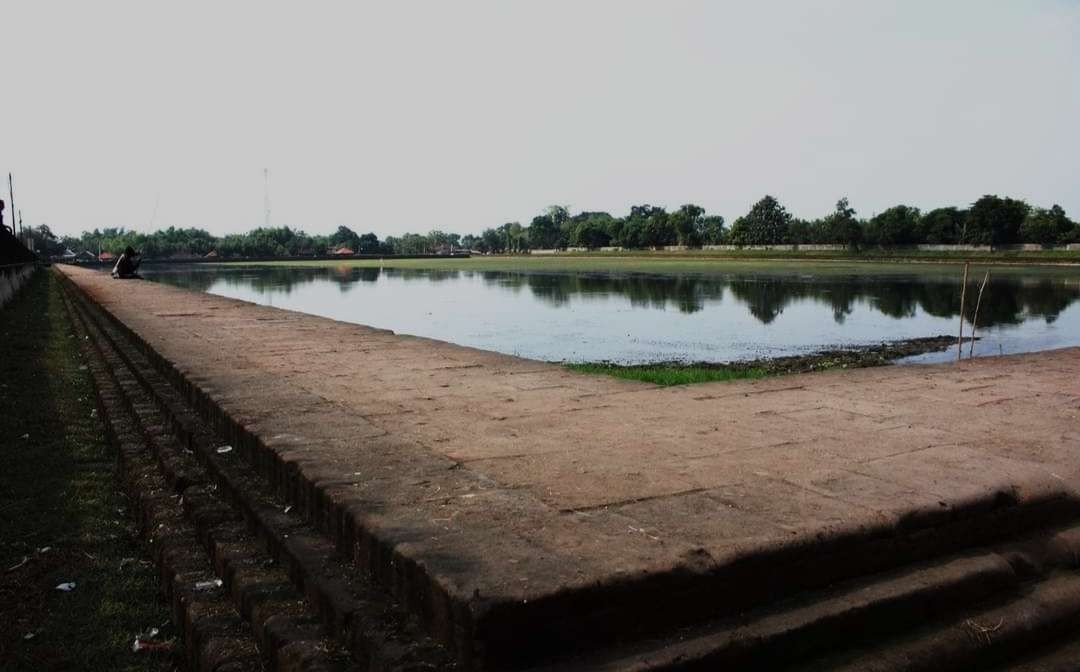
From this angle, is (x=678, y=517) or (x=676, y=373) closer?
(x=678, y=517)

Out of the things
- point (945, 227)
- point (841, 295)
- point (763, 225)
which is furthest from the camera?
point (763, 225)

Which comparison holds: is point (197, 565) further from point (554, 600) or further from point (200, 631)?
point (554, 600)

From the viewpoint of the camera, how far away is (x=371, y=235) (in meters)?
156

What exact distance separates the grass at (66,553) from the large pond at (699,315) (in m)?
8.78

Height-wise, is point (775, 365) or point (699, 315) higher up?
point (775, 365)

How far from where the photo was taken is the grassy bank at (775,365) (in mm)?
8912

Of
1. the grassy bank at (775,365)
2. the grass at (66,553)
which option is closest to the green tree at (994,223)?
the grassy bank at (775,365)

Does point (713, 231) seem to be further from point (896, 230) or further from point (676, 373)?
point (676, 373)

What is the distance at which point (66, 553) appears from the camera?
2961 millimetres

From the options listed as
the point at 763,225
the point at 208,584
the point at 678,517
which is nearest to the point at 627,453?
the point at 678,517

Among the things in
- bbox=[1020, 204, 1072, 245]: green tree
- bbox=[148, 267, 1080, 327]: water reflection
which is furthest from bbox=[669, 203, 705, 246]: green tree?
bbox=[148, 267, 1080, 327]: water reflection

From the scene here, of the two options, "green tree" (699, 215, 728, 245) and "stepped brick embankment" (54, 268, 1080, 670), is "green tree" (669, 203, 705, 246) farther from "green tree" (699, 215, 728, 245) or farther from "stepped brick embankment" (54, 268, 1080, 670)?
"stepped brick embankment" (54, 268, 1080, 670)

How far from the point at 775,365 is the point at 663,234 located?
356 feet

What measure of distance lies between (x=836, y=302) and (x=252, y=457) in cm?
2341
